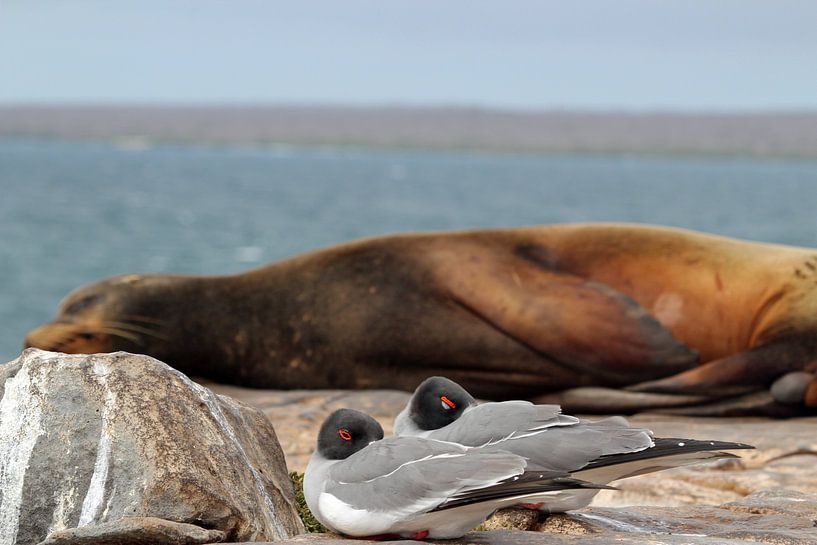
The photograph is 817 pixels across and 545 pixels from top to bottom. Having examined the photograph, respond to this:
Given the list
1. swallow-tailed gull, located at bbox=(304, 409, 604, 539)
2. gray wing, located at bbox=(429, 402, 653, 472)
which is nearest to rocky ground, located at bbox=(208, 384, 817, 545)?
swallow-tailed gull, located at bbox=(304, 409, 604, 539)

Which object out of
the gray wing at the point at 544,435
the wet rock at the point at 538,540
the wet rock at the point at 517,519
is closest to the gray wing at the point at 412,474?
the wet rock at the point at 538,540

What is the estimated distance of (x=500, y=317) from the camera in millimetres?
9984

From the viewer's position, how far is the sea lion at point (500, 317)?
9672 mm

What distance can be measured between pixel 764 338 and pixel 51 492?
5.95 meters

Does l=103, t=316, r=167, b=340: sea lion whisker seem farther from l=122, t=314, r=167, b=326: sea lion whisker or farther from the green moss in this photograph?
the green moss

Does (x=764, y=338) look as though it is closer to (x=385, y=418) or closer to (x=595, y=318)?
(x=595, y=318)

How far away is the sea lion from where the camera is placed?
31.7ft

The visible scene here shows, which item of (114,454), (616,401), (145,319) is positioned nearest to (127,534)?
(114,454)

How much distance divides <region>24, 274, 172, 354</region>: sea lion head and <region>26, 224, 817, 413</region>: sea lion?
0.01m

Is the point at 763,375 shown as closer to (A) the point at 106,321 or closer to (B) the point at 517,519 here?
(B) the point at 517,519

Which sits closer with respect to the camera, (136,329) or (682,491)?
(682,491)

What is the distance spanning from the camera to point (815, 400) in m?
9.43

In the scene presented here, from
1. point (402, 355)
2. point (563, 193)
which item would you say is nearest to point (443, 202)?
point (563, 193)

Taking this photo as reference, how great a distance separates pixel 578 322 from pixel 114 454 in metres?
5.29
